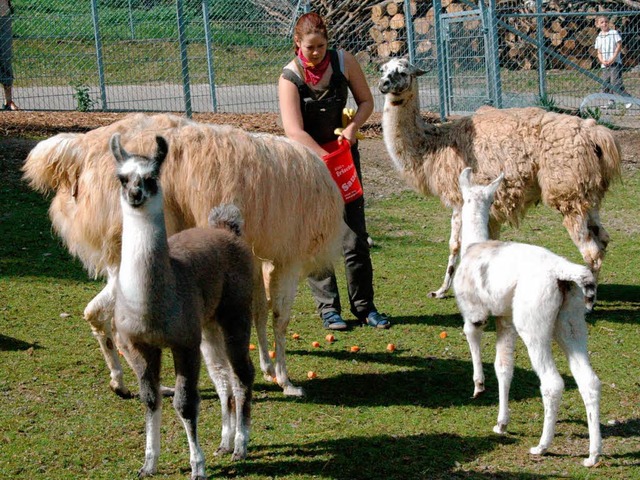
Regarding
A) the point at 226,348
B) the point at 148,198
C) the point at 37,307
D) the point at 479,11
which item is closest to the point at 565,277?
the point at 226,348

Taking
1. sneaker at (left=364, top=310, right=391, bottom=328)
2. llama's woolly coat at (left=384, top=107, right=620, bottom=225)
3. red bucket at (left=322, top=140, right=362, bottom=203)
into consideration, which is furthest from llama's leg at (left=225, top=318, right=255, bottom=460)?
llama's woolly coat at (left=384, top=107, right=620, bottom=225)

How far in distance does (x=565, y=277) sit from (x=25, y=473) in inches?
107

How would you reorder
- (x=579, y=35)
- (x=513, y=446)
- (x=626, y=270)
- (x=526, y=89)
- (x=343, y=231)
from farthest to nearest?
(x=579, y=35) < (x=526, y=89) < (x=626, y=270) < (x=343, y=231) < (x=513, y=446)

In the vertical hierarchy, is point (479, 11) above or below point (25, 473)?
above

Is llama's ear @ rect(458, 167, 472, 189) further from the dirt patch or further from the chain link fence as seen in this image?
the chain link fence

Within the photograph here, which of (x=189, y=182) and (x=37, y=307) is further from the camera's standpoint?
(x=37, y=307)

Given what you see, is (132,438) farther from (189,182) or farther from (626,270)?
(626,270)

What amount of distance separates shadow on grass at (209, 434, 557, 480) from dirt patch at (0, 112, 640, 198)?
272 inches

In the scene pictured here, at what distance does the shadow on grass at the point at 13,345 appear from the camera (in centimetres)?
614

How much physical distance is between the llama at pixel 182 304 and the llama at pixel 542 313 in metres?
1.26

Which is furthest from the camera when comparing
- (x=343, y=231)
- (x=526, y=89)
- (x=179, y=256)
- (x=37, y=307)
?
(x=526, y=89)

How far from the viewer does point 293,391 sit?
5.49m

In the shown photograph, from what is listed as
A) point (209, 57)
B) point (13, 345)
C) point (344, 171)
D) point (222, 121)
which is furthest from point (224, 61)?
point (13, 345)

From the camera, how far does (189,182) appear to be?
5.30m
